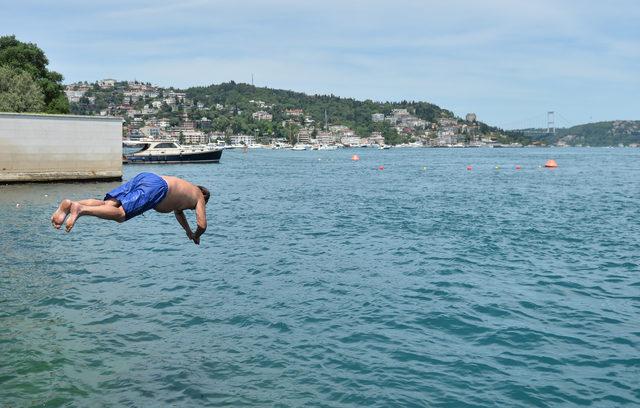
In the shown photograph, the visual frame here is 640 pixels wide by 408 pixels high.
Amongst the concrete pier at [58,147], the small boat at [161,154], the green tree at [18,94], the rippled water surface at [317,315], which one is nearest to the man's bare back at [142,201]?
the rippled water surface at [317,315]

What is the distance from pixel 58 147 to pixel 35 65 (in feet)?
108

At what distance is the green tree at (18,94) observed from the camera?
165ft

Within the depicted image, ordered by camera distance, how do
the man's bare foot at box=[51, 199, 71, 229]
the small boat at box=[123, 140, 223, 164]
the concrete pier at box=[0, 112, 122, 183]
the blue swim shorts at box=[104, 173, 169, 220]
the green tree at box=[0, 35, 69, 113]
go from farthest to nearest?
1. the small boat at box=[123, 140, 223, 164]
2. the green tree at box=[0, 35, 69, 113]
3. the concrete pier at box=[0, 112, 122, 183]
4. the blue swim shorts at box=[104, 173, 169, 220]
5. the man's bare foot at box=[51, 199, 71, 229]

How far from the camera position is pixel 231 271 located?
16.5m

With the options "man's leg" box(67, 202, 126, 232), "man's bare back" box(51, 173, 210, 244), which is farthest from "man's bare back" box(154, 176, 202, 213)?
"man's leg" box(67, 202, 126, 232)

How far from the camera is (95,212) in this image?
7.29m

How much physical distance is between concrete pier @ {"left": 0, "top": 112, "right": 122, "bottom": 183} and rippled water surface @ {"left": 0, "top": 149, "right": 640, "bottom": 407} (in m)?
13.8

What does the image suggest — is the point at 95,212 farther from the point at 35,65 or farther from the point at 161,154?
the point at 35,65

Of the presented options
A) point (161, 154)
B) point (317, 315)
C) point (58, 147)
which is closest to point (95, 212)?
point (317, 315)

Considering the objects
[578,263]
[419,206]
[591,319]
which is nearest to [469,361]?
[591,319]

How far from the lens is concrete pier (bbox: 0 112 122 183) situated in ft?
121

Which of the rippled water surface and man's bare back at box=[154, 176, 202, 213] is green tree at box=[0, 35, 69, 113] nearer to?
the rippled water surface

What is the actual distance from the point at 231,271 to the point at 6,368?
7.63 metres

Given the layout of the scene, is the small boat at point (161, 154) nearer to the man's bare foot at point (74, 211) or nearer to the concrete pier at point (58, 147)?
the concrete pier at point (58, 147)
